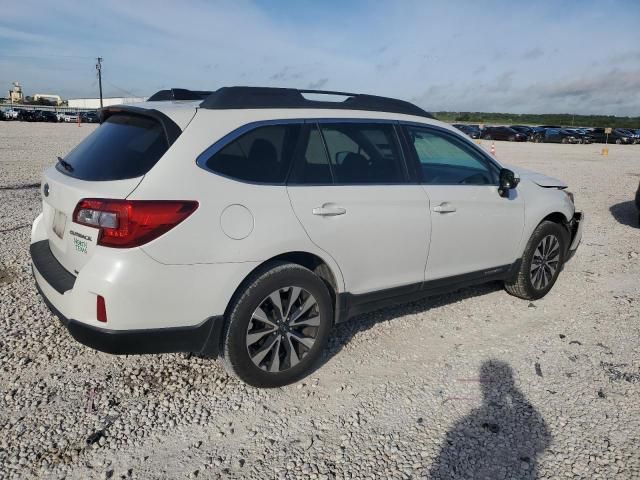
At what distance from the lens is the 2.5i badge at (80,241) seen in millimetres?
2787

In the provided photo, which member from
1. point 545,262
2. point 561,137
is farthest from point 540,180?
point 561,137

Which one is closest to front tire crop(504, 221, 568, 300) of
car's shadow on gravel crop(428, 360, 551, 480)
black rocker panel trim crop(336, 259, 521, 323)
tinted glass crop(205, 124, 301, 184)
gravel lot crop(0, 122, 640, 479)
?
black rocker panel trim crop(336, 259, 521, 323)

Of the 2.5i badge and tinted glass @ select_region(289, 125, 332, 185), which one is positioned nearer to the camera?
the 2.5i badge

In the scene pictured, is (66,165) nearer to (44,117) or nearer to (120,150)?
(120,150)

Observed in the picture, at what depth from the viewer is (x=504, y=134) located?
45.6 m

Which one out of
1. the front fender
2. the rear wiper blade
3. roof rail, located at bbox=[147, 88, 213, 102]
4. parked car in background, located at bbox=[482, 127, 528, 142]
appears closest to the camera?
the rear wiper blade

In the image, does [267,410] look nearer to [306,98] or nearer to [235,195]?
[235,195]

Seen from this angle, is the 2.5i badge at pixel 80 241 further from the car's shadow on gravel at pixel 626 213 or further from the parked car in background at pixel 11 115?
the parked car in background at pixel 11 115

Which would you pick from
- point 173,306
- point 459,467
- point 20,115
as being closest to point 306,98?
point 173,306

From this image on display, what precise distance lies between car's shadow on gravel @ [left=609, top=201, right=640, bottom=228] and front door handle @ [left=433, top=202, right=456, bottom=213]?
6.10 m

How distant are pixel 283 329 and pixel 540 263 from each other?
2873 mm

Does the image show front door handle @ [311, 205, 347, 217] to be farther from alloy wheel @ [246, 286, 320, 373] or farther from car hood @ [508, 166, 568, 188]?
car hood @ [508, 166, 568, 188]

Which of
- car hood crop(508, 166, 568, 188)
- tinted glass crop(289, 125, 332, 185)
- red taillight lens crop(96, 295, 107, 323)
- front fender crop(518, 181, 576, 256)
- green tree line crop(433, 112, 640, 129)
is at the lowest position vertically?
red taillight lens crop(96, 295, 107, 323)

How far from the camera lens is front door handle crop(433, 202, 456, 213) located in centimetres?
387
